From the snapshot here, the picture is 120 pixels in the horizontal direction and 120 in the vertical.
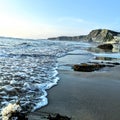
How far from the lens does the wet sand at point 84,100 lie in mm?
6223

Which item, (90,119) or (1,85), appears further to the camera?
(1,85)

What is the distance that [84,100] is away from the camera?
7.57 metres

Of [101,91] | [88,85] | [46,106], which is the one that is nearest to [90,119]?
[46,106]

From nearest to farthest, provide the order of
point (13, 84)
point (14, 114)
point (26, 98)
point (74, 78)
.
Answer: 1. point (14, 114)
2. point (26, 98)
3. point (13, 84)
4. point (74, 78)

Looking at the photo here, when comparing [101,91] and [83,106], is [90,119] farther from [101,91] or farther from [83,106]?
[101,91]

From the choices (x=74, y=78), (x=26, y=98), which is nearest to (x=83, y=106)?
(x=26, y=98)

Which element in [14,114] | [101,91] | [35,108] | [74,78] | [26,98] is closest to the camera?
[14,114]

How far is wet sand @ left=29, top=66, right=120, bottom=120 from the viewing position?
20.4ft

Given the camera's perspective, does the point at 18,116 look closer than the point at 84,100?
Yes

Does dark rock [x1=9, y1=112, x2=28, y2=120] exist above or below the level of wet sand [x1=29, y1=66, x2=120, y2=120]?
above

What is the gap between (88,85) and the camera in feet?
32.5

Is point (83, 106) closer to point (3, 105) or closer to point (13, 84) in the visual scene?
point (3, 105)

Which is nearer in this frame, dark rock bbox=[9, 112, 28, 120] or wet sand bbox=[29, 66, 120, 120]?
dark rock bbox=[9, 112, 28, 120]

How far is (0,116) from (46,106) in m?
1.53
